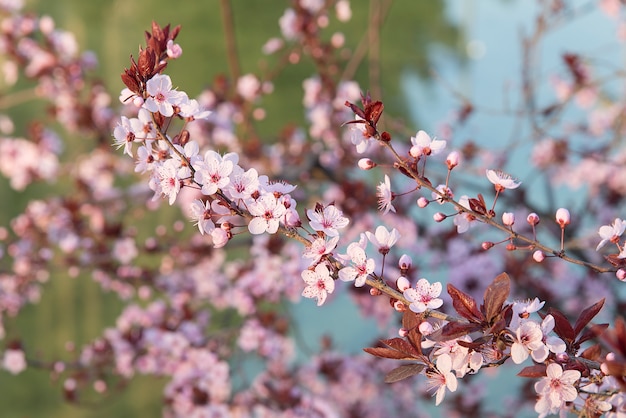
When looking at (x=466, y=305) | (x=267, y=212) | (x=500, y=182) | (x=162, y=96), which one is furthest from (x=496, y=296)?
(x=162, y=96)

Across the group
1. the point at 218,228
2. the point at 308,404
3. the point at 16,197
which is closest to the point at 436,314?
the point at 218,228

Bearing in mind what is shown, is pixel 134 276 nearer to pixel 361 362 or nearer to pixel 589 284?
pixel 361 362

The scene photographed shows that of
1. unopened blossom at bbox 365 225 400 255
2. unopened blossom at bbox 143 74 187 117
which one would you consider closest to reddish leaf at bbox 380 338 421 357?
unopened blossom at bbox 365 225 400 255

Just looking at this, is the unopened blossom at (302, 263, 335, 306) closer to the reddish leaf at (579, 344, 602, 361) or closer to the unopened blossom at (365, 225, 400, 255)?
the unopened blossom at (365, 225, 400, 255)

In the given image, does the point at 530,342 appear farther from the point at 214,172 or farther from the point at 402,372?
the point at 214,172

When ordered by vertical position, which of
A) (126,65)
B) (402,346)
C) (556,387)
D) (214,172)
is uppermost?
(126,65)

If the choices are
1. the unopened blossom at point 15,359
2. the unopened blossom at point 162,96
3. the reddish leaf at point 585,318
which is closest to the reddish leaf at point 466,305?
the reddish leaf at point 585,318

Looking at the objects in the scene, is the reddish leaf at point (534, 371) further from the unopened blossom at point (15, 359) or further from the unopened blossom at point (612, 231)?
A: the unopened blossom at point (15, 359)

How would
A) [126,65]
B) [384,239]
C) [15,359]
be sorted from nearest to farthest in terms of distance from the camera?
[384,239]
[15,359]
[126,65]
